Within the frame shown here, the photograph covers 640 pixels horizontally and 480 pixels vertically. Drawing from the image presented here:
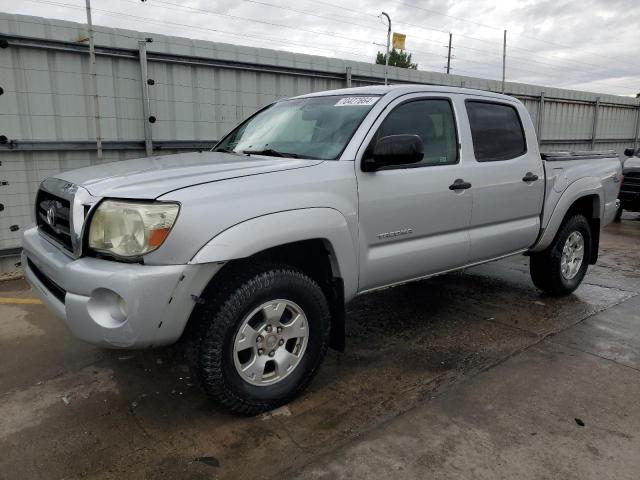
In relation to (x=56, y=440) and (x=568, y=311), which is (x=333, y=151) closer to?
(x=56, y=440)

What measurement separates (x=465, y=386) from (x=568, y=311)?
198cm

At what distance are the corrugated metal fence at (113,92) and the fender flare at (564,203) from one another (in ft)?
14.3

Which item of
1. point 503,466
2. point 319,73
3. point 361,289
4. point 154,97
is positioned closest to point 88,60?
point 154,97

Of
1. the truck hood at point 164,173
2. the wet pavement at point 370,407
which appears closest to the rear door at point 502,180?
the wet pavement at point 370,407

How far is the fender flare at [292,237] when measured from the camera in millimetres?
2453

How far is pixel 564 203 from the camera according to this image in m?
4.61

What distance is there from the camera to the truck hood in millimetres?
2494

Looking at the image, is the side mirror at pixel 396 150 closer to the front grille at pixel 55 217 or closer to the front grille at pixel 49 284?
the front grille at pixel 55 217

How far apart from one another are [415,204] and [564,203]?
6.53ft

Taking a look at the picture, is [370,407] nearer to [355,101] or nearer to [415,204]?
[415,204]

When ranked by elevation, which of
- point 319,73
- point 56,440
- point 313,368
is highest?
point 319,73

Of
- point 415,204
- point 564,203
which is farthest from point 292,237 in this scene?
point 564,203

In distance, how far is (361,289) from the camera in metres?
3.23

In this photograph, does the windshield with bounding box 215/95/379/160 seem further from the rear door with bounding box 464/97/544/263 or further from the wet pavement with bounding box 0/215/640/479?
the wet pavement with bounding box 0/215/640/479
